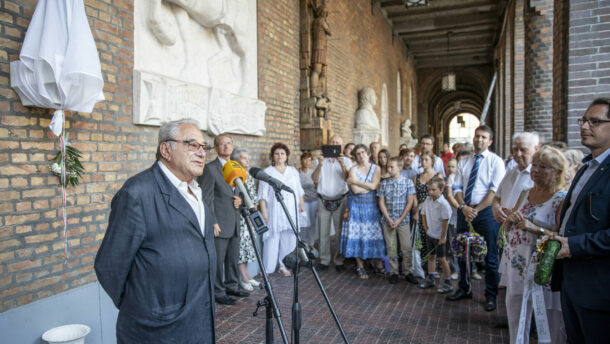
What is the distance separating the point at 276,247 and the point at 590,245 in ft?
13.8

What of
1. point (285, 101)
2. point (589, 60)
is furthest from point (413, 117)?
point (589, 60)

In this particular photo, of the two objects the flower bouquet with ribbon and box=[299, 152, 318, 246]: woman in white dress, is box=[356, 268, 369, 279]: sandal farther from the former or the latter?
the flower bouquet with ribbon

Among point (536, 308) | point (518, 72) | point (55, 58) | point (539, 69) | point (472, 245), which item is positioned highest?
point (518, 72)

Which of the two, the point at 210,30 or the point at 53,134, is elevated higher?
the point at 210,30

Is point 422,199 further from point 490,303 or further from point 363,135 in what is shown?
point 363,135

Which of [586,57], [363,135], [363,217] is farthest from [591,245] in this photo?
[363,135]

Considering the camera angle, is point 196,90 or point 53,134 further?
point 196,90

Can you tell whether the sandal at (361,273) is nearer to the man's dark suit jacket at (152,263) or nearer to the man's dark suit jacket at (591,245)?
the man's dark suit jacket at (591,245)

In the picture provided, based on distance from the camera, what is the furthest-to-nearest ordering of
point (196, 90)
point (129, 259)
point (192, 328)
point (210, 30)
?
point (210, 30)
point (196, 90)
point (192, 328)
point (129, 259)

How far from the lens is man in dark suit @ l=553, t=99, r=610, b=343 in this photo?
2.09 m

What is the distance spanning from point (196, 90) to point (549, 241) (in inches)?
146

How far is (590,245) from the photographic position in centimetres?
209

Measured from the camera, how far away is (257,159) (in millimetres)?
6148

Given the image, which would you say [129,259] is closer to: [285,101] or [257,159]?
[257,159]
